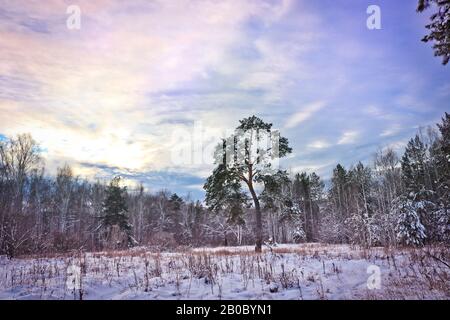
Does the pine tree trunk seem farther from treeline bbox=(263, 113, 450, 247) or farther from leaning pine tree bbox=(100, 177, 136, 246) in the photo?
leaning pine tree bbox=(100, 177, 136, 246)

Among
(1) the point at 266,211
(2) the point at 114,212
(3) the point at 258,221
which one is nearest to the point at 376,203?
(1) the point at 266,211

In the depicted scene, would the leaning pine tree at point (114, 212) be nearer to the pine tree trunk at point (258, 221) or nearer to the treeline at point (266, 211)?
the treeline at point (266, 211)

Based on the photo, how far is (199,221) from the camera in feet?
153

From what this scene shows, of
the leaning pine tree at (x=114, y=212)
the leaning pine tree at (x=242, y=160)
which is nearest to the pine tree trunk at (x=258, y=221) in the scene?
the leaning pine tree at (x=242, y=160)

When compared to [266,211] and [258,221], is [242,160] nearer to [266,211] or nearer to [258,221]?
[258,221]

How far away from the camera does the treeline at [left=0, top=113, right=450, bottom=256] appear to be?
64.3 feet

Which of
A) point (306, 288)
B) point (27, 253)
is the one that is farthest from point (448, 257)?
point (27, 253)

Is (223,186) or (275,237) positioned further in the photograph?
(275,237)

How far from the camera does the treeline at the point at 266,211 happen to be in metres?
19.6

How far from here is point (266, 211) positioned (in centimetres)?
3316

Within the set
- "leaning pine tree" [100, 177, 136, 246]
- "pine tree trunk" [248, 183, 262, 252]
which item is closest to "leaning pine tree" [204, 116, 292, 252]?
"pine tree trunk" [248, 183, 262, 252]
